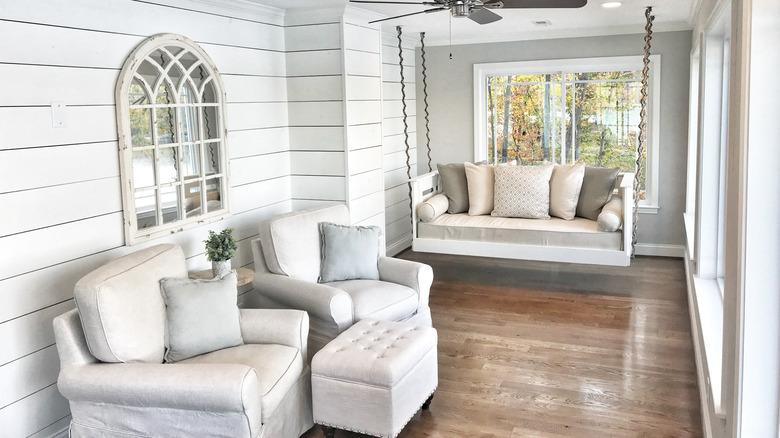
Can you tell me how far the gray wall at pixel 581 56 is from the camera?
6363mm

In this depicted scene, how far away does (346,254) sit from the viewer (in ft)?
14.2

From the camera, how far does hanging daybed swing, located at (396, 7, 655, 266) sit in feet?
17.0

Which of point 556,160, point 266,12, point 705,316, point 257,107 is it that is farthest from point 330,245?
point 556,160

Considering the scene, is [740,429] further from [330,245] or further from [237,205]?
[237,205]

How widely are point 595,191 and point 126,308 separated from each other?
154 inches

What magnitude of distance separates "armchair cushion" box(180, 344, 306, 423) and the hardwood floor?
407 millimetres

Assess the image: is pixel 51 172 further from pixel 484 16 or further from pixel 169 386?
pixel 484 16

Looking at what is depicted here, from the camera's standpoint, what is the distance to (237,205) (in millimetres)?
4711

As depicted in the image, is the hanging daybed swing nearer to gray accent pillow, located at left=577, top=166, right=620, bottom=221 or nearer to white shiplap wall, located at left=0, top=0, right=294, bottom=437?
gray accent pillow, located at left=577, top=166, right=620, bottom=221

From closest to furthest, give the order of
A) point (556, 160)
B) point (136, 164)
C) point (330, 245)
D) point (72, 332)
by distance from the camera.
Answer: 1. point (72, 332)
2. point (136, 164)
3. point (330, 245)
4. point (556, 160)

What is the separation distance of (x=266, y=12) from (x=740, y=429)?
3961mm

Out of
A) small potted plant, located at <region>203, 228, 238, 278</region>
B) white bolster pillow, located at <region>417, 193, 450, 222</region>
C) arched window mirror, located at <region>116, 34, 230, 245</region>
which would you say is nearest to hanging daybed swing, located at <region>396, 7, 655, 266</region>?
white bolster pillow, located at <region>417, 193, 450, 222</region>

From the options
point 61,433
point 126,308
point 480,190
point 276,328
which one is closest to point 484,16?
point 276,328

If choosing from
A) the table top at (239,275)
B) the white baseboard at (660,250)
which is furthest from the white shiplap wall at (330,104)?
the white baseboard at (660,250)
